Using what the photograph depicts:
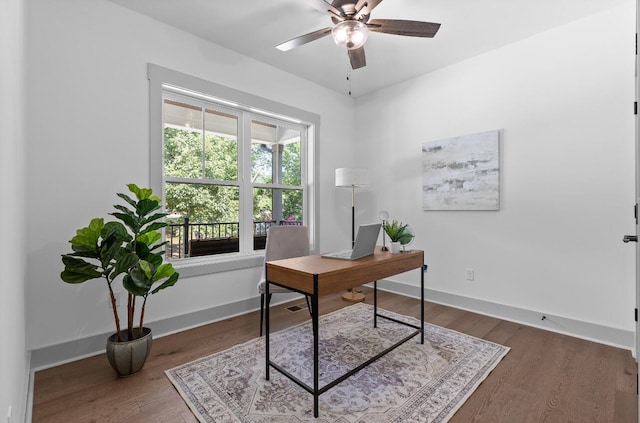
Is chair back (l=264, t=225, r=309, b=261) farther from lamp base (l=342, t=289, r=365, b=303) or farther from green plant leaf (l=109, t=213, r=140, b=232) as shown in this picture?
green plant leaf (l=109, t=213, r=140, b=232)

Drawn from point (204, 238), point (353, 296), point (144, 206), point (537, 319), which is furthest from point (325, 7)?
point (537, 319)

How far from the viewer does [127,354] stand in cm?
197

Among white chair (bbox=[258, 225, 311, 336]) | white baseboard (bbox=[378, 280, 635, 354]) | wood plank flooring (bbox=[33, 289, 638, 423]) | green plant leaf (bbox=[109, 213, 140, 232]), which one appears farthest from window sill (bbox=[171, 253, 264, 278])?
white baseboard (bbox=[378, 280, 635, 354])

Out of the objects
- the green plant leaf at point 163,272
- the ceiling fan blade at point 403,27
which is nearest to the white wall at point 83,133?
the green plant leaf at point 163,272

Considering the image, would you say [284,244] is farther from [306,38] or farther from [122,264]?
[306,38]

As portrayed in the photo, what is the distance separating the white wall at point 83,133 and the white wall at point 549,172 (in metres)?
2.76

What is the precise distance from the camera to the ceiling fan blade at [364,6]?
1933 millimetres

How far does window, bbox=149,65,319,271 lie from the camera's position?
288 centimetres

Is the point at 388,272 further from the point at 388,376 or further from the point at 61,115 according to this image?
the point at 61,115

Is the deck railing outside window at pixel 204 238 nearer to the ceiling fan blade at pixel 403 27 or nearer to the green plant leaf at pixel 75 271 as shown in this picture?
the green plant leaf at pixel 75 271

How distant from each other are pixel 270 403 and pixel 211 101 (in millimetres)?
2778

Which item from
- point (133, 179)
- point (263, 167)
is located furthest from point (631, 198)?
point (133, 179)

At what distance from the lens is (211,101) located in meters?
3.12

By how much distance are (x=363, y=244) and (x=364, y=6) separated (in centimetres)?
161
